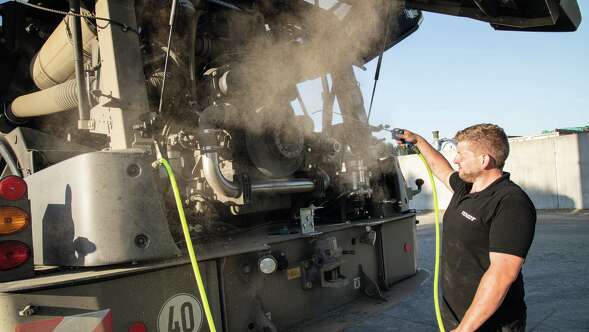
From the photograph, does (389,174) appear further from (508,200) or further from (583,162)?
(583,162)

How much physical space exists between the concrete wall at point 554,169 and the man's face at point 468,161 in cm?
1537

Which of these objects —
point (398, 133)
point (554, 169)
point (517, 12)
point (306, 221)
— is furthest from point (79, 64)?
point (554, 169)

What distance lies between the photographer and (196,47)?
3.70 meters

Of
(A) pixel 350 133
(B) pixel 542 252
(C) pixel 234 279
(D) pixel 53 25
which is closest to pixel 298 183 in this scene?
(A) pixel 350 133

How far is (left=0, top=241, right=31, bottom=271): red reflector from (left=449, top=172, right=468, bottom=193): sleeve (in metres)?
2.42

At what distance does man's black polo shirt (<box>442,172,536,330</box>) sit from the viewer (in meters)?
2.03

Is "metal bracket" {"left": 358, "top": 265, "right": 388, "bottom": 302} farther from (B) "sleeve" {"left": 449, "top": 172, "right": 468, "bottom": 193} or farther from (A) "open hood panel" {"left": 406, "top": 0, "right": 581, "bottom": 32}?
(A) "open hood panel" {"left": 406, "top": 0, "right": 581, "bottom": 32}

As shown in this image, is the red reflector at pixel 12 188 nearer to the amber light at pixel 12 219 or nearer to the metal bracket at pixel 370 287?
the amber light at pixel 12 219

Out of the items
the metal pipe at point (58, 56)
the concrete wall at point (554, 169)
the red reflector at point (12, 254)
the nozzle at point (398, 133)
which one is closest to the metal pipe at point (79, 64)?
the metal pipe at point (58, 56)

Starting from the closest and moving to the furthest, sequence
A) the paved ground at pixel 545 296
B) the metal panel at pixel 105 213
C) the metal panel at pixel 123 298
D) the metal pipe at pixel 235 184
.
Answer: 1. the metal panel at pixel 123 298
2. the metal panel at pixel 105 213
3. the metal pipe at pixel 235 184
4. the paved ground at pixel 545 296

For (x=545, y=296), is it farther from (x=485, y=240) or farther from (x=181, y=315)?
(x=181, y=315)

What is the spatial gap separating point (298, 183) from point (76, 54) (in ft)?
6.24

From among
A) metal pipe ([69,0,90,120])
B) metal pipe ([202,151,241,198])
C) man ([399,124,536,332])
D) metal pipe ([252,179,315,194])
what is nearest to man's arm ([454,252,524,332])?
man ([399,124,536,332])

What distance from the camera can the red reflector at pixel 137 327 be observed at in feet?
7.01
